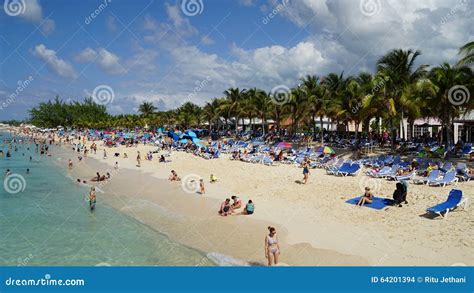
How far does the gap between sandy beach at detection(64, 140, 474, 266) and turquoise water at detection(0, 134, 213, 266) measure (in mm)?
713

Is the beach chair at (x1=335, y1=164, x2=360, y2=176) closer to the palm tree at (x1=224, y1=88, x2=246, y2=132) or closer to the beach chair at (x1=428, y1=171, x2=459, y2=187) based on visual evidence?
the beach chair at (x1=428, y1=171, x2=459, y2=187)

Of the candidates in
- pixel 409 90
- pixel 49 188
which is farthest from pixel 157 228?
pixel 409 90

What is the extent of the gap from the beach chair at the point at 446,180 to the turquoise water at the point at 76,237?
34.0 feet

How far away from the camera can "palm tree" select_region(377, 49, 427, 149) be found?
22469 mm

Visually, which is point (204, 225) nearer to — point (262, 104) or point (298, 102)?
point (298, 102)

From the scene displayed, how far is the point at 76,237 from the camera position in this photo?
40.7 feet

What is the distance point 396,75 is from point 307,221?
14.7 meters

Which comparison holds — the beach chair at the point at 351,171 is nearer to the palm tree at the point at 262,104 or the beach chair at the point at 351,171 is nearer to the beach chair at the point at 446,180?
the beach chair at the point at 446,180

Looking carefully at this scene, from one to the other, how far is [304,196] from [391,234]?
544cm

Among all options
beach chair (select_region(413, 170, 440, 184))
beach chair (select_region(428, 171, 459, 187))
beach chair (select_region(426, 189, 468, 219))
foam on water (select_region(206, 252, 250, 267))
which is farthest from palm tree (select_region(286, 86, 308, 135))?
foam on water (select_region(206, 252, 250, 267))

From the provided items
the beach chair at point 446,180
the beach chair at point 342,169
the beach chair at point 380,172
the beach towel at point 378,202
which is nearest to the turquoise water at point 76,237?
the beach towel at point 378,202

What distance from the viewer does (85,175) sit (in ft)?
86.0

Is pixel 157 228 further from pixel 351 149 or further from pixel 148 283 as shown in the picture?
pixel 351 149

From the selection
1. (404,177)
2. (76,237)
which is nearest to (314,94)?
(404,177)
